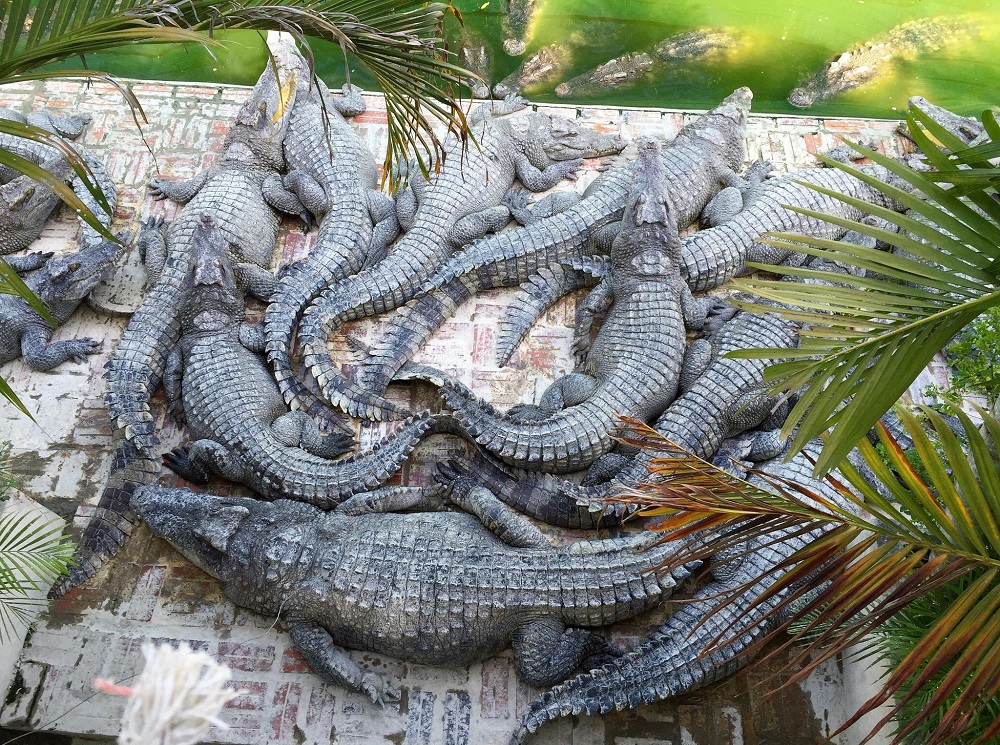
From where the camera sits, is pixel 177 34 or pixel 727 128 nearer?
pixel 177 34

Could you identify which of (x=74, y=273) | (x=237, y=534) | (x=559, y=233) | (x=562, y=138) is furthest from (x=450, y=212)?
(x=237, y=534)

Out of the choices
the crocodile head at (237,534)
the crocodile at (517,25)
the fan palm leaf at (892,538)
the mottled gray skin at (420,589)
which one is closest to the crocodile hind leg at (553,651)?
the mottled gray skin at (420,589)

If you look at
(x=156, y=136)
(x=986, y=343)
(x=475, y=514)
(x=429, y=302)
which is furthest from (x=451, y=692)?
(x=156, y=136)

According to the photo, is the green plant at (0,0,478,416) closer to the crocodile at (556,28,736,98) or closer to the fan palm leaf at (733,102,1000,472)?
the fan palm leaf at (733,102,1000,472)

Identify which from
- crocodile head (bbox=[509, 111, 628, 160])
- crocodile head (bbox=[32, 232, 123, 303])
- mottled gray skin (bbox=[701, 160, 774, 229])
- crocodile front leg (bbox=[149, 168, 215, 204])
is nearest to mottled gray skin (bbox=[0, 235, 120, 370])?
crocodile head (bbox=[32, 232, 123, 303])

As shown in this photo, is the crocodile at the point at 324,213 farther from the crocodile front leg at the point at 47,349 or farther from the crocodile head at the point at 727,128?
the crocodile head at the point at 727,128

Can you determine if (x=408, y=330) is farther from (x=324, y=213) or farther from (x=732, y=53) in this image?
(x=732, y=53)

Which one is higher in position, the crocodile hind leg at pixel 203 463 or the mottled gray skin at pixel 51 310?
the mottled gray skin at pixel 51 310

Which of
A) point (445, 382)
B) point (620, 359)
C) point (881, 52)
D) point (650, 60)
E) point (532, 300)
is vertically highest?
point (881, 52)
